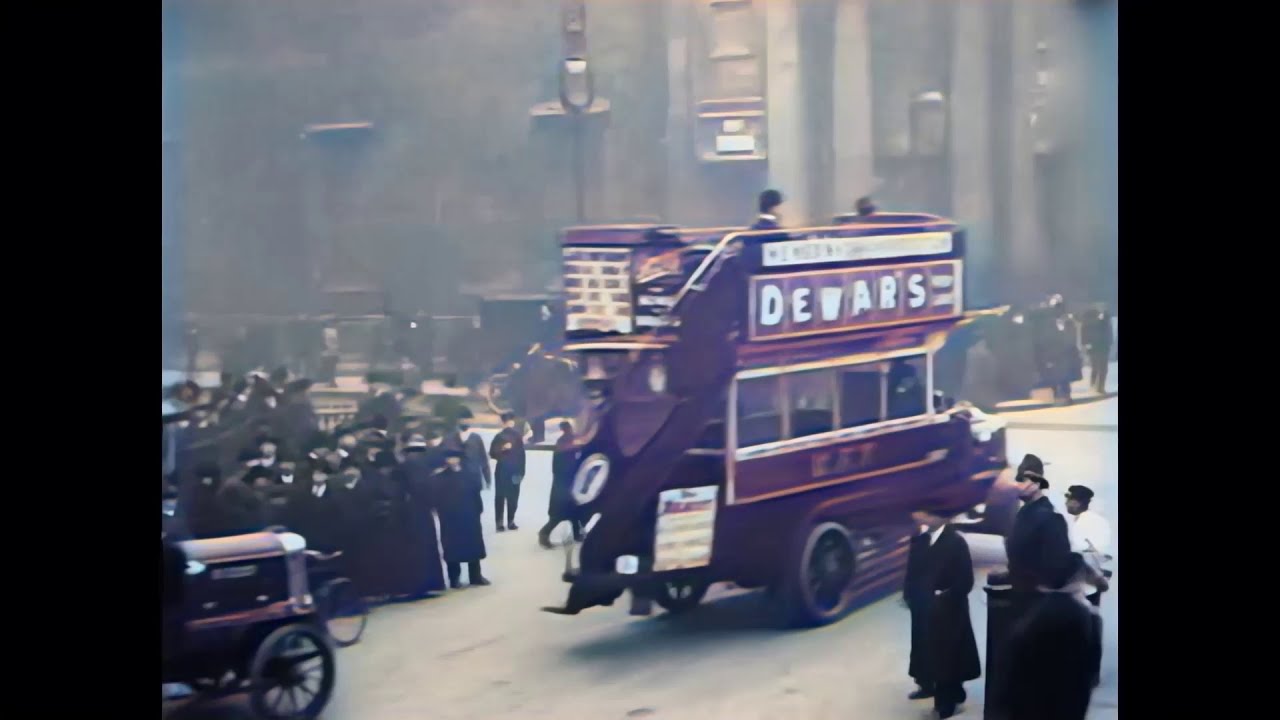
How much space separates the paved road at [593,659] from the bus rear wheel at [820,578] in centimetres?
7

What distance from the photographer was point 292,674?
16.4 ft

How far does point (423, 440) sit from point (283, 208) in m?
1.09

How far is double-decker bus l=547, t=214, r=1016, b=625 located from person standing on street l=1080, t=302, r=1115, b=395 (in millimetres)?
553

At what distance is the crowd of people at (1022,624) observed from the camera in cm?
527

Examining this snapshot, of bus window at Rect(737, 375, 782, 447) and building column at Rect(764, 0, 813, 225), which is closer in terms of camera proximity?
bus window at Rect(737, 375, 782, 447)

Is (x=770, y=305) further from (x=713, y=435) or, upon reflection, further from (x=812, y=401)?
(x=713, y=435)

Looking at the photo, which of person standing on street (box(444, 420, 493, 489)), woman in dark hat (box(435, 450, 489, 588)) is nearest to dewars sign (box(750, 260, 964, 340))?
person standing on street (box(444, 420, 493, 489))

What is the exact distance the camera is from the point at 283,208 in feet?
17.1

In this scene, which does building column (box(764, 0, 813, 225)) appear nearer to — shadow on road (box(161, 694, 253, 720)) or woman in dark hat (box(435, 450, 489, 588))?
woman in dark hat (box(435, 450, 489, 588))

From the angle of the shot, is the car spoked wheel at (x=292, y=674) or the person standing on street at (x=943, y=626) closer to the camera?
the car spoked wheel at (x=292, y=674)

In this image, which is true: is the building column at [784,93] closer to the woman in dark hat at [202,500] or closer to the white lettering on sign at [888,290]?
the white lettering on sign at [888,290]

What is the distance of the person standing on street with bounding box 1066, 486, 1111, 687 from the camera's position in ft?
17.5

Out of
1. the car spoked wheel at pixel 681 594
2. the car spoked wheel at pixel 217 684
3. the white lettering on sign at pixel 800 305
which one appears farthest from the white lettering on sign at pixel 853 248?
the car spoked wheel at pixel 217 684
